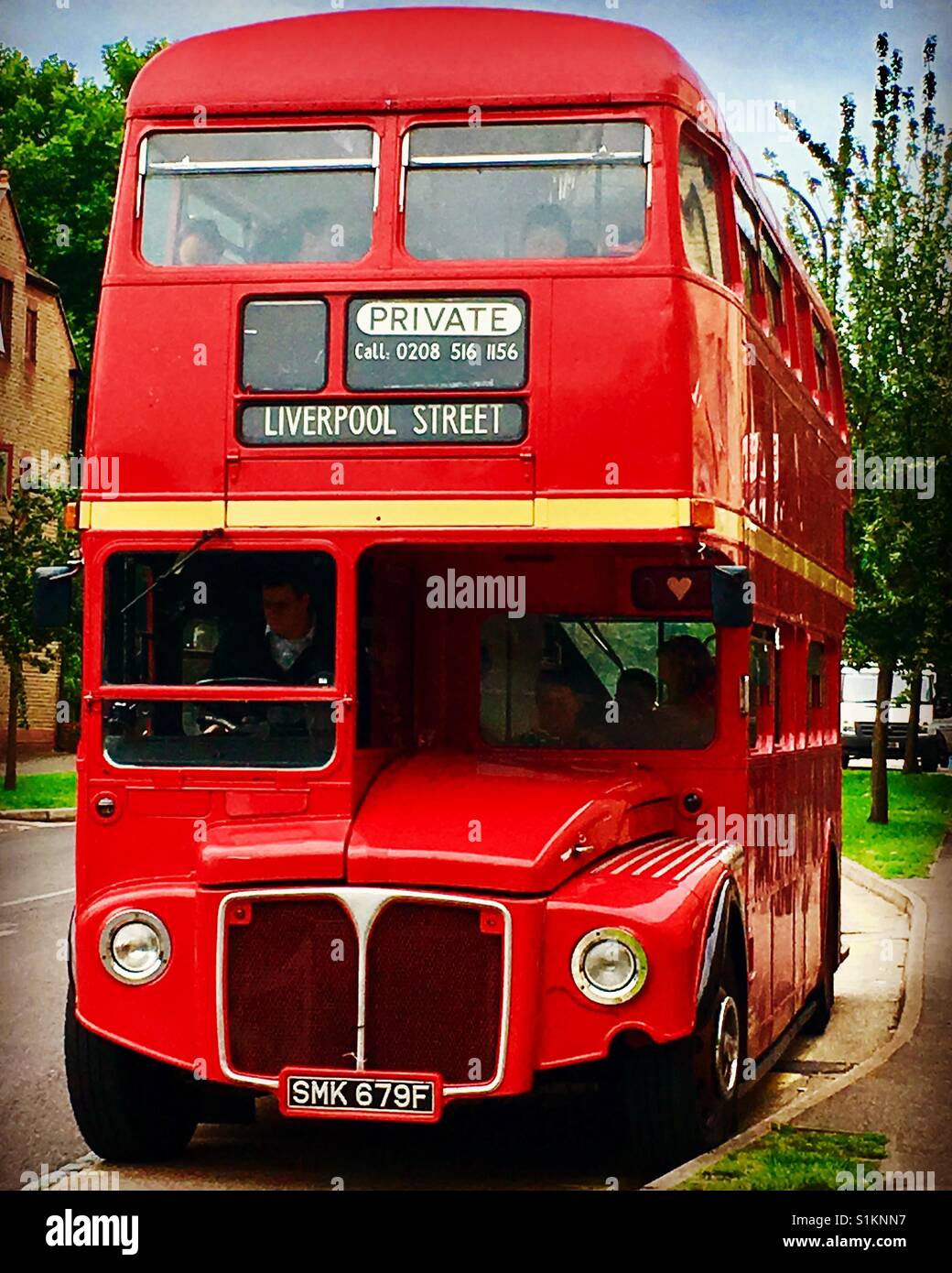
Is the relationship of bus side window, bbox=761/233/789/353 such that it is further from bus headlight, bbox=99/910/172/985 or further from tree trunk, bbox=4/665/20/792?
tree trunk, bbox=4/665/20/792

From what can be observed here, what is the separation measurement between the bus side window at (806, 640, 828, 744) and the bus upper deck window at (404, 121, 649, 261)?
472 centimetres

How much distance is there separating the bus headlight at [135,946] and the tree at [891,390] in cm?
1248

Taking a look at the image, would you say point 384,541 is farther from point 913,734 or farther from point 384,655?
point 913,734

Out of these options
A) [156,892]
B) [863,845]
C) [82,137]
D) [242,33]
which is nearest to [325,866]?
[156,892]

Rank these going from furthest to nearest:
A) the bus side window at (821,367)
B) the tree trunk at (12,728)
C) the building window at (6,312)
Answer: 1. the building window at (6,312)
2. the tree trunk at (12,728)
3. the bus side window at (821,367)

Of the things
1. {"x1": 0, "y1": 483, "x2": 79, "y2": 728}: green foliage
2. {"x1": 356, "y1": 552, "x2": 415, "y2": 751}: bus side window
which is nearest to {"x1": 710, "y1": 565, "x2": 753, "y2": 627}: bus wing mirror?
{"x1": 356, "y1": 552, "x2": 415, "y2": 751}: bus side window

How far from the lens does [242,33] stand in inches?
382

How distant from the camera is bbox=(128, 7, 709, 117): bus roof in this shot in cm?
940

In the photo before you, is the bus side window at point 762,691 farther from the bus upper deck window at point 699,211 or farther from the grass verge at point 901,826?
the grass verge at point 901,826

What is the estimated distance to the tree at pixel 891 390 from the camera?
2311 centimetres

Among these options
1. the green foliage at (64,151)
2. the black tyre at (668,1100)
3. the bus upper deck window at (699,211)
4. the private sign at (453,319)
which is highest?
the green foliage at (64,151)

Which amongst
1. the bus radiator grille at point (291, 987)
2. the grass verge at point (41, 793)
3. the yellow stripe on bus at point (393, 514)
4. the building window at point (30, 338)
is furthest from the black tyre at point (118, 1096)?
the building window at point (30, 338)
